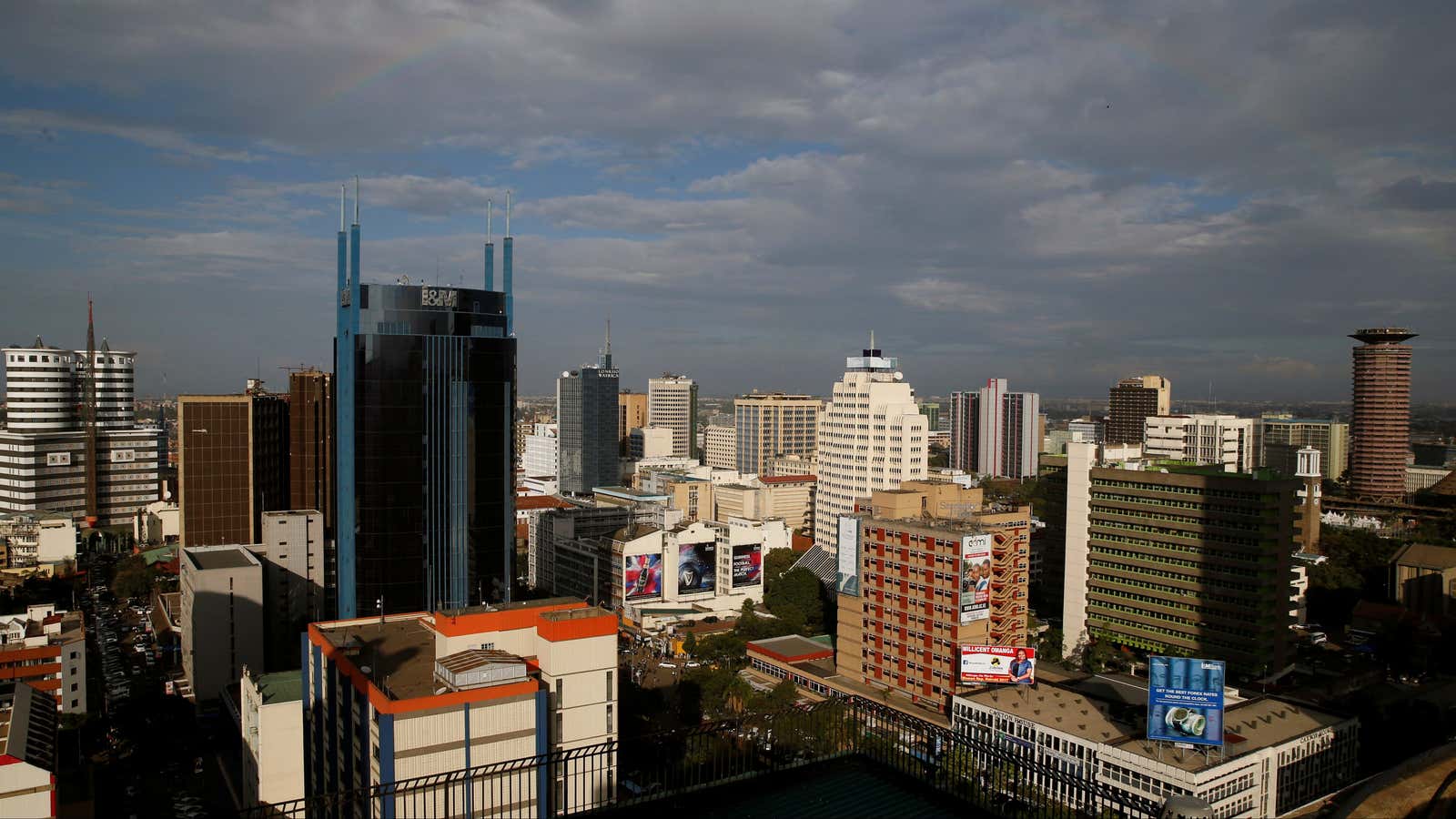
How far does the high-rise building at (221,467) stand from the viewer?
1494 inches

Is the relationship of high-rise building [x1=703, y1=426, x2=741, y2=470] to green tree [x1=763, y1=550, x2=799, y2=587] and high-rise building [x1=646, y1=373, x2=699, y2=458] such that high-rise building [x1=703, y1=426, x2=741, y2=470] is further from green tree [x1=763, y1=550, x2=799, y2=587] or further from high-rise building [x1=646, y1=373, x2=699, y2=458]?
green tree [x1=763, y1=550, x2=799, y2=587]

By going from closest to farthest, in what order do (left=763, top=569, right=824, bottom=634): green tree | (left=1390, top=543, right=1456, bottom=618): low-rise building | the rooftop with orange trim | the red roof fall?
the rooftop with orange trim < (left=763, top=569, right=824, bottom=634): green tree < (left=1390, top=543, right=1456, bottom=618): low-rise building < the red roof

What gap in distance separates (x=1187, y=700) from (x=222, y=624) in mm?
24339

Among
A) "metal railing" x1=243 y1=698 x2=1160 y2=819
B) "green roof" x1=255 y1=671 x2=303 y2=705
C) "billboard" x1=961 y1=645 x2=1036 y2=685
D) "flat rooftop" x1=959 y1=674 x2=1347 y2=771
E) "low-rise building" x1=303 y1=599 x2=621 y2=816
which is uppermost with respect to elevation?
"metal railing" x1=243 y1=698 x2=1160 y2=819

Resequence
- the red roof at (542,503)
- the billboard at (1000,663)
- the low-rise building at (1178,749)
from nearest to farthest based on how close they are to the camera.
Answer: the low-rise building at (1178,749) < the billboard at (1000,663) < the red roof at (542,503)

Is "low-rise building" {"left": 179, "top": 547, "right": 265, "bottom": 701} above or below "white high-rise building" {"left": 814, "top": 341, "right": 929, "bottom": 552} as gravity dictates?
below

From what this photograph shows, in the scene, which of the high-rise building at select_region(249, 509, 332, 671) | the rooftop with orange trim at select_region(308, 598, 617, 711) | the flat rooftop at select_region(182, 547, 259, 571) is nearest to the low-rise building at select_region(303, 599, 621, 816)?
the rooftop with orange trim at select_region(308, 598, 617, 711)

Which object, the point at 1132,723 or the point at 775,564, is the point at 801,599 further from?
the point at 1132,723

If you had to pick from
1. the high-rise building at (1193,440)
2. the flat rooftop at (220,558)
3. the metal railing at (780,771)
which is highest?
the high-rise building at (1193,440)

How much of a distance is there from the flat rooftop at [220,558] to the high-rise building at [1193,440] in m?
40.1

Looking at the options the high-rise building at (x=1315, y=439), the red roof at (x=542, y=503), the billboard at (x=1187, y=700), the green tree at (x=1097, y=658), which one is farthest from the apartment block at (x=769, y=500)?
the high-rise building at (x=1315, y=439)

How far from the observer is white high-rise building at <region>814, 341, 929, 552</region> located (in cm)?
4006

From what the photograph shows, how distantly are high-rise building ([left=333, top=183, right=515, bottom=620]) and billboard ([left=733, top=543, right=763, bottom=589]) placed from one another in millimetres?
12331

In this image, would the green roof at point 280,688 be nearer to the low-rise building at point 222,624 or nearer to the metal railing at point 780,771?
the metal railing at point 780,771
